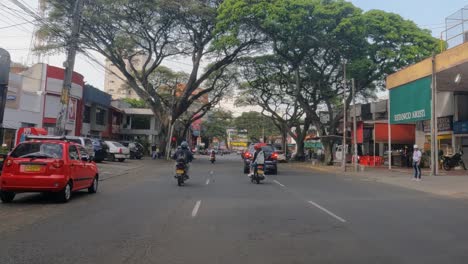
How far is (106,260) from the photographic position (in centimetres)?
600

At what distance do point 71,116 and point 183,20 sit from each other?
42.7 ft

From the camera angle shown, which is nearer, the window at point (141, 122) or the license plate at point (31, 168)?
the license plate at point (31, 168)

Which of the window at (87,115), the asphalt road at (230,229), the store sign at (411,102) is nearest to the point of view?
the asphalt road at (230,229)

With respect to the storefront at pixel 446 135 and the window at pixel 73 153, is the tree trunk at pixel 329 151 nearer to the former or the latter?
the storefront at pixel 446 135

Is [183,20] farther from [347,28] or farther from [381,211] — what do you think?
[381,211]

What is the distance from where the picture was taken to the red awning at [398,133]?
40.4 metres

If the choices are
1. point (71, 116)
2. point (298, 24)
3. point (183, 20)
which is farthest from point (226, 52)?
point (71, 116)

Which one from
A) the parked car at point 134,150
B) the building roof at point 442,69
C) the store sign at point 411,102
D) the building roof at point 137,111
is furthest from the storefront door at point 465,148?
the building roof at point 137,111

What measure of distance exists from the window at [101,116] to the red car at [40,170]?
38.0 metres

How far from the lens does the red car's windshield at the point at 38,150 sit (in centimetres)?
1120

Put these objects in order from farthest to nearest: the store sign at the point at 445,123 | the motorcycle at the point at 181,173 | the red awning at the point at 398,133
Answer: the red awning at the point at 398,133 → the store sign at the point at 445,123 → the motorcycle at the point at 181,173

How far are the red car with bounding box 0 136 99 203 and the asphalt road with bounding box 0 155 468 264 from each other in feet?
1.36

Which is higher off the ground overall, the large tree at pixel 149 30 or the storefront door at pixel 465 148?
the large tree at pixel 149 30

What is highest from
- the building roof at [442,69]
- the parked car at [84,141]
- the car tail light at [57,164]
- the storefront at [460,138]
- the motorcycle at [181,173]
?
the building roof at [442,69]
